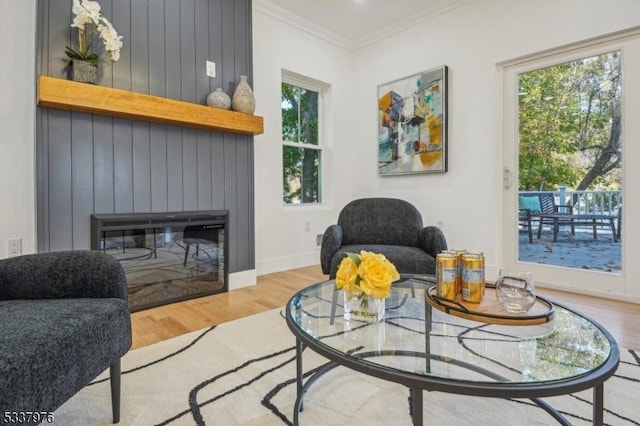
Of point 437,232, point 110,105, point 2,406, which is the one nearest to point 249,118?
point 110,105

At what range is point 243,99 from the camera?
9.18ft

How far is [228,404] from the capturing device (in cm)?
129

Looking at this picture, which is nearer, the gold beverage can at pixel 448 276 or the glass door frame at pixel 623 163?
the gold beverage can at pixel 448 276

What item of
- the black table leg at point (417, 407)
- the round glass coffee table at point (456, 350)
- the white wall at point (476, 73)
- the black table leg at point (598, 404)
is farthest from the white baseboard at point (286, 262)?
the black table leg at point (598, 404)

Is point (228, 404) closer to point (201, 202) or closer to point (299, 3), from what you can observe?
point (201, 202)

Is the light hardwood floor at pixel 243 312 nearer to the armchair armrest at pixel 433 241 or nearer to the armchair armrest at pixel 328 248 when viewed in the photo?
the armchair armrest at pixel 328 248

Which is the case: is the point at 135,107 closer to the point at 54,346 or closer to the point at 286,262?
the point at 54,346

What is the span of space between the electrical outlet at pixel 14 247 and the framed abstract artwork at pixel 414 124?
3247 millimetres

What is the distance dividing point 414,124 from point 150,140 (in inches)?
100

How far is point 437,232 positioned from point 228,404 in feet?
5.67

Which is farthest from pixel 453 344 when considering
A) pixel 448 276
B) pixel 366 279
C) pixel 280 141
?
pixel 280 141

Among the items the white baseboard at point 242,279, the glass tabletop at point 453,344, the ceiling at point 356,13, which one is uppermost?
the ceiling at point 356,13

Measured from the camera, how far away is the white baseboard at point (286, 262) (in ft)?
11.3

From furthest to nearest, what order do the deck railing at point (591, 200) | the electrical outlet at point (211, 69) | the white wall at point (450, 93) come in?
the white wall at point (450, 93), the electrical outlet at point (211, 69), the deck railing at point (591, 200)
